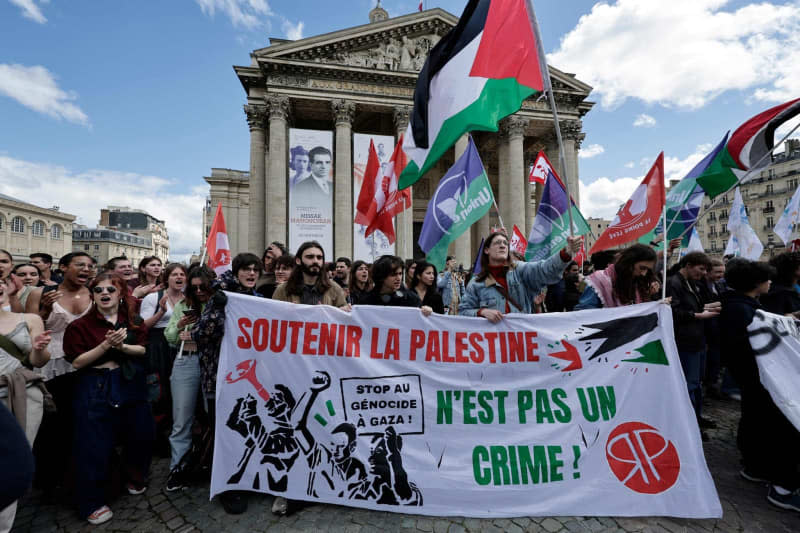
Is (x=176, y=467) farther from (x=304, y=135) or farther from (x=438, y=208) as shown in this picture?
(x=304, y=135)

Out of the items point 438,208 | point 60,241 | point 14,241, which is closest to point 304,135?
point 438,208

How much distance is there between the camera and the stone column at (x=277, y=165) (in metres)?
20.3

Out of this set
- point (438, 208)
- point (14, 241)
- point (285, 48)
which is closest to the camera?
point (438, 208)

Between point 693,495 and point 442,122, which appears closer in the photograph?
point 693,495

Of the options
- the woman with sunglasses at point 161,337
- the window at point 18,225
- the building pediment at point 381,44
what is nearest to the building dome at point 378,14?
the building pediment at point 381,44

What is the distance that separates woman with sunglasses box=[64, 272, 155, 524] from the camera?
279cm

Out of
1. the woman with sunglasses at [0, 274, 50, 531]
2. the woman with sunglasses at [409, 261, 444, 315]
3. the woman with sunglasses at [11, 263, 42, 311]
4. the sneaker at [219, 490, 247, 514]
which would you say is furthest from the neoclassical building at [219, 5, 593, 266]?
the sneaker at [219, 490, 247, 514]

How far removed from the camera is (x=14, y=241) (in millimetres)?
51625

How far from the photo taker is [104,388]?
9.47 feet

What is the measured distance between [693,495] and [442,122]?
3.80 meters

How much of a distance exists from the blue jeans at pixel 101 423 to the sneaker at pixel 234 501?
3.25 feet

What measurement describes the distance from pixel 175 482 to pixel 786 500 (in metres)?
5.18

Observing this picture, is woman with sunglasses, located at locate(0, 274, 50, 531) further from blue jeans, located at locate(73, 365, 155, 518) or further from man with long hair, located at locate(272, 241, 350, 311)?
man with long hair, located at locate(272, 241, 350, 311)

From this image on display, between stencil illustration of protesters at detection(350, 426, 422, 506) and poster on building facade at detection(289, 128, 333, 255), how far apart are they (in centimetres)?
1630
